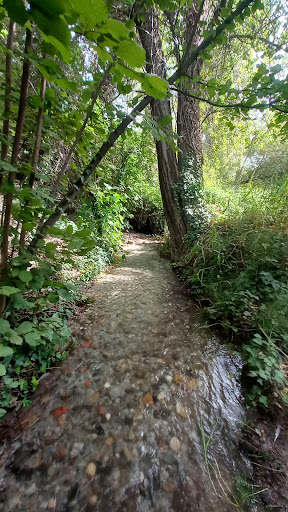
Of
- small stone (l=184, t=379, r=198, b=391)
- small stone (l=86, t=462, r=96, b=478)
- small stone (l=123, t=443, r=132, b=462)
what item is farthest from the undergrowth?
small stone (l=86, t=462, r=96, b=478)

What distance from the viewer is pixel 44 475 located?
1022mm

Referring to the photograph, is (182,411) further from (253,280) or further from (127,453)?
(253,280)

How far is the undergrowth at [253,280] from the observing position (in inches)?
60.2

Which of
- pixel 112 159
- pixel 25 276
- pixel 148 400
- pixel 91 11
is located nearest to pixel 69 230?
pixel 25 276

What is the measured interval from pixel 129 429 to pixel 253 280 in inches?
69.4

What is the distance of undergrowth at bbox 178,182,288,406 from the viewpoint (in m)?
1.53

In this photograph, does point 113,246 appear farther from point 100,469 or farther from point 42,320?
point 100,469

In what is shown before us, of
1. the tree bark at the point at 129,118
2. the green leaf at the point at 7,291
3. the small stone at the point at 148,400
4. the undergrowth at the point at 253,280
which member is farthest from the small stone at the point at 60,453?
the undergrowth at the point at 253,280

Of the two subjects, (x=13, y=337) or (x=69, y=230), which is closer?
(x=69, y=230)

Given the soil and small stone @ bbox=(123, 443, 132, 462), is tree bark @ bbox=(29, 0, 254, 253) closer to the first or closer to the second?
small stone @ bbox=(123, 443, 132, 462)

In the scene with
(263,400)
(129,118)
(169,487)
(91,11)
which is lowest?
(169,487)

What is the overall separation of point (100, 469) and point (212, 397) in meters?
0.85

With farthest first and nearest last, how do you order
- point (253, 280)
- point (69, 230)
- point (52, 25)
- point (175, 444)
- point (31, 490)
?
1. point (253, 280)
2. point (175, 444)
3. point (31, 490)
4. point (69, 230)
5. point (52, 25)

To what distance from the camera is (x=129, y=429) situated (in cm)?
127
